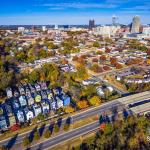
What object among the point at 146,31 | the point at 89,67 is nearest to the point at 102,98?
the point at 89,67

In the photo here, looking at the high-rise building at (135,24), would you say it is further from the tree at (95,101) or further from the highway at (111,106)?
the tree at (95,101)

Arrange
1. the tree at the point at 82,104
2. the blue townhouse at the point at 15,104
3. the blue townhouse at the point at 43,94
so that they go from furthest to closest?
the blue townhouse at the point at 43,94, the tree at the point at 82,104, the blue townhouse at the point at 15,104

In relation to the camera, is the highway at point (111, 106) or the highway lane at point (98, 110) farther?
the highway at point (111, 106)

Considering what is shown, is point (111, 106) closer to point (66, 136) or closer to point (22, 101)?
point (66, 136)

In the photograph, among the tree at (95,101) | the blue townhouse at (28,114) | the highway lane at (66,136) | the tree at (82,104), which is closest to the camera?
the highway lane at (66,136)

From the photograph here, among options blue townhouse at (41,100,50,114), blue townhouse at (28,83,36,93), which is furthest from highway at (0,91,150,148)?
blue townhouse at (28,83,36,93)

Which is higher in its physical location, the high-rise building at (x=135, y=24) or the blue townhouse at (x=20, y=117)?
the high-rise building at (x=135, y=24)

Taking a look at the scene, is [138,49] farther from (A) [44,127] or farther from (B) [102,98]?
(A) [44,127]

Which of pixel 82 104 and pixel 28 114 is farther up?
pixel 82 104

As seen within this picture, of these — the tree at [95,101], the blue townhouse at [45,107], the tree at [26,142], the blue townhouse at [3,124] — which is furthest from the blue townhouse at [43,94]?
the tree at [26,142]

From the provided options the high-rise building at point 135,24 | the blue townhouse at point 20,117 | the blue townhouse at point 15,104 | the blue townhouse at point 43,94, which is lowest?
the blue townhouse at point 20,117

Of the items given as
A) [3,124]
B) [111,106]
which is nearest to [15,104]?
[3,124]
